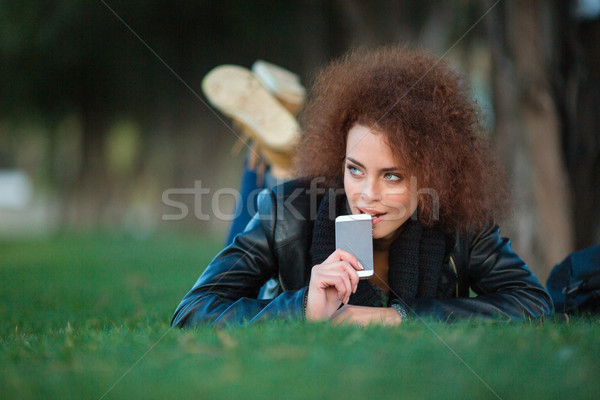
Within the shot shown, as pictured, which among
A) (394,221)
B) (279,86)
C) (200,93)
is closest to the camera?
(394,221)

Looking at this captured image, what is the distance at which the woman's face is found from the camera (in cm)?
328

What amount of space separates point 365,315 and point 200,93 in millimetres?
17683

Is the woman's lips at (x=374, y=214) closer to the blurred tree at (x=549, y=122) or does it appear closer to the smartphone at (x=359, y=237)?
the smartphone at (x=359, y=237)

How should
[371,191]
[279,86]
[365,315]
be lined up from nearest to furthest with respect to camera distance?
1. [365,315]
2. [371,191]
3. [279,86]

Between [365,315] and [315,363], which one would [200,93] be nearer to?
[365,315]

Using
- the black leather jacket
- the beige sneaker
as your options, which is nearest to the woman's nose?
the black leather jacket

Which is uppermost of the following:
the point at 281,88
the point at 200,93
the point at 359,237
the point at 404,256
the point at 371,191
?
the point at 200,93

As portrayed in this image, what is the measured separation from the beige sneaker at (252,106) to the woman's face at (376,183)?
2.25m

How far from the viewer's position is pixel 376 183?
3.30m

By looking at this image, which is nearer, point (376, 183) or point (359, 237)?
point (359, 237)

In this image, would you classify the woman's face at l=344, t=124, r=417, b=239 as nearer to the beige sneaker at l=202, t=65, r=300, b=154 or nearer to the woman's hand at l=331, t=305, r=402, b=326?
the woman's hand at l=331, t=305, r=402, b=326

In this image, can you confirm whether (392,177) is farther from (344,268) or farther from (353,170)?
(344,268)

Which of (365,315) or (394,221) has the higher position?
(394,221)

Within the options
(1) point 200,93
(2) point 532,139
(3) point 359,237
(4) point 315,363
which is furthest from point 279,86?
(1) point 200,93
